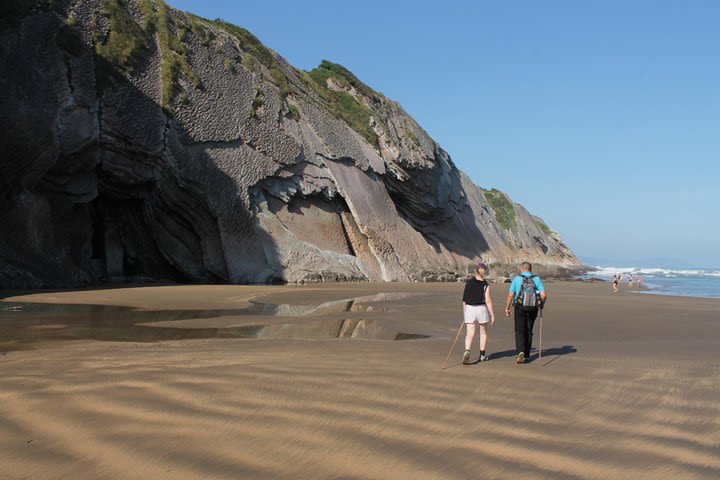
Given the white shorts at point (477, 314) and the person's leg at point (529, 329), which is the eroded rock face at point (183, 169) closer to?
the white shorts at point (477, 314)

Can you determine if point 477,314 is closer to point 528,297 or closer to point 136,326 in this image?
point 528,297

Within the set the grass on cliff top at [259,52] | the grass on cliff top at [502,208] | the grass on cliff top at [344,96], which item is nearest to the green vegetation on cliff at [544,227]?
the grass on cliff top at [502,208]

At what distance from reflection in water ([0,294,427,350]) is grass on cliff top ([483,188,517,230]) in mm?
51303

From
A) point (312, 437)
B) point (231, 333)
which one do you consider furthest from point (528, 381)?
point (231, 333)

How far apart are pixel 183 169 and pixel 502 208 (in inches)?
1859

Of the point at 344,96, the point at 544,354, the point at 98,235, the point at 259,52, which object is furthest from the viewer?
the point at 344,96

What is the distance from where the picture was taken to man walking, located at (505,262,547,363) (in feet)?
27.2

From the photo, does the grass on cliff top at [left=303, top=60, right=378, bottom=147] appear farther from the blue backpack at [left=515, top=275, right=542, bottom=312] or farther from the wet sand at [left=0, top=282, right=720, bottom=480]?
the blue backpack at [left=515, top=275, right=542, bottom=312]

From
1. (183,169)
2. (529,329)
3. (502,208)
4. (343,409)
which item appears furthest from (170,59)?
(502,208)

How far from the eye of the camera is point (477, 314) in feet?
27.3

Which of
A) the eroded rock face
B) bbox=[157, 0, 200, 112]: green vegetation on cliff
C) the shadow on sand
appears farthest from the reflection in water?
bbox=[157, 0, 200, 112]: green vegetation on cliff

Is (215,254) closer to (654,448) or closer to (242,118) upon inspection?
(242,118)

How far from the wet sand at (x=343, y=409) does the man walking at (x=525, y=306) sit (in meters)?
0.36

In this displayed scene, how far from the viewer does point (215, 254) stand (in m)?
26.1
